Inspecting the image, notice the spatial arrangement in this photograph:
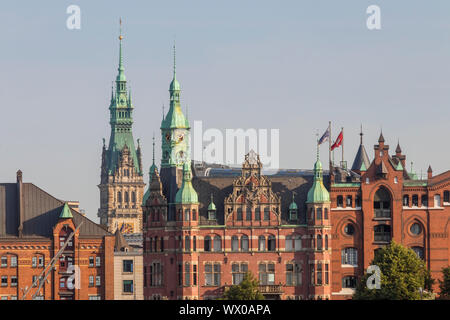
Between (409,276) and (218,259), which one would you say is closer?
(409,276)

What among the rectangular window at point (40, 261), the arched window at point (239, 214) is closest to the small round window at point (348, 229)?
the arched window at point (239, 214)

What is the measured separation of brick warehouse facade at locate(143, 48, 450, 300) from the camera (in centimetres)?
18700

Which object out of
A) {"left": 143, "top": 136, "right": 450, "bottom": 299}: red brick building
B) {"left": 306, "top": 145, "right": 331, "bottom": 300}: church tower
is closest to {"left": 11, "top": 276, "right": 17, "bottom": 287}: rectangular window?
{"left": 143, "top": 136, "right": 450, "bottom": 299}: red brick building

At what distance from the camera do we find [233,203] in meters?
189

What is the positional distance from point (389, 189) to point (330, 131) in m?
11.0

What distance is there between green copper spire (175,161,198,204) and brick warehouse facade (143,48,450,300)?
4.8 inches

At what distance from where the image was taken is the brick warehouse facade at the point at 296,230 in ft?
614

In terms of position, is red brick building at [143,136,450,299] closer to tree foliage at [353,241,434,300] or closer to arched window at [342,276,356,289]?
arched window at [342,276,356,289]

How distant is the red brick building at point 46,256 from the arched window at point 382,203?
35.7 m
